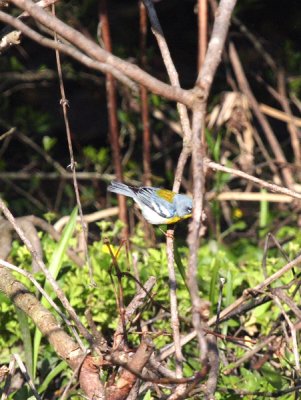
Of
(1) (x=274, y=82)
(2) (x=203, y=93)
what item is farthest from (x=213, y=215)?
(2) (x=203, y=93)

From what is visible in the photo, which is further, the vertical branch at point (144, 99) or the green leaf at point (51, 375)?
→ the vertical branch at point (144, 99)

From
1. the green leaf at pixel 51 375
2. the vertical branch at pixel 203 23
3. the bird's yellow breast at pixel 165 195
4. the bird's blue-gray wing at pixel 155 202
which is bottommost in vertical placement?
the green leaf at pixel 51 375

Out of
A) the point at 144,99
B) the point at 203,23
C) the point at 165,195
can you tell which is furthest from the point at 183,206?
the point at 144,99

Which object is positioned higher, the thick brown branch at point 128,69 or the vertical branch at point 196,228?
the thick brown branch at point 128,69

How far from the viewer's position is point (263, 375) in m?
3.64

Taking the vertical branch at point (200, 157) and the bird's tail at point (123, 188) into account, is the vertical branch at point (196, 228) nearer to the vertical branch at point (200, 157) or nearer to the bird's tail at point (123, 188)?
the vertical branch at point (200, 157)

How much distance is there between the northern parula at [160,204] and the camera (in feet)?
13.0

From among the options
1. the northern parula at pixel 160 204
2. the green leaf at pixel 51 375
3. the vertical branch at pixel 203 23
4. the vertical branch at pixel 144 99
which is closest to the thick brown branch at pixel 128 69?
the northern parula at pixel 160 204

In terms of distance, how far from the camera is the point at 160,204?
4059 mm

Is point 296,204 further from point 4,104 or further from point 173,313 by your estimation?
point 173,313

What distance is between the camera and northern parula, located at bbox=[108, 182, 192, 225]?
13.0ft

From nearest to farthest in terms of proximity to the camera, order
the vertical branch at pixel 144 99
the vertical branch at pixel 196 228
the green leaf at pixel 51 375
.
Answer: the vertical branch at pixel 196 228
the green leaf at pixel 51 375
the vertical branch at pixel 144 99

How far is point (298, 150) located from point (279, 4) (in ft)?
5.52

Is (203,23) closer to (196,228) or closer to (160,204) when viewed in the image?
(160,204)
